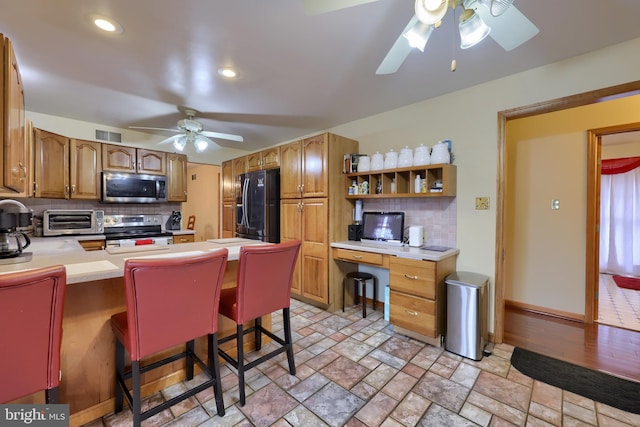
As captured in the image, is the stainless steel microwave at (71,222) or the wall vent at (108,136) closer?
the stainless steel microwave at (71,222)

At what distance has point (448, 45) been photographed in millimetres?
1998

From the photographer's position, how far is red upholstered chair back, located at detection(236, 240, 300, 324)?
1.67 metres

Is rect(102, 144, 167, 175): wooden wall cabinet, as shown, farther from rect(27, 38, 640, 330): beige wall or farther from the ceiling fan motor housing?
rect(27, 38, 640, 330): beige wall

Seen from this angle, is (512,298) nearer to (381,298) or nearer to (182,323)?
(381,298)

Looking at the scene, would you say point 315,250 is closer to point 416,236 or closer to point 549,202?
point 416,236

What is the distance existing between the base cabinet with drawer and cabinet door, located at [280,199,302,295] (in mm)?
1332

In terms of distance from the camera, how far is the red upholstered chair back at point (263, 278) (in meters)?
1.67

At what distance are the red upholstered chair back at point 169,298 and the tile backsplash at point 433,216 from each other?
2.30 m

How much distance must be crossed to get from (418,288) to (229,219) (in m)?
3.57

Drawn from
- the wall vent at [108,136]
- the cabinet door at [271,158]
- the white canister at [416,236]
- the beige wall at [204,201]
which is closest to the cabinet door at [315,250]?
the cabinet door at [271,158]

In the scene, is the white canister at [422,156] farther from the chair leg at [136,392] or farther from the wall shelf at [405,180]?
the chair leg at [136,392]

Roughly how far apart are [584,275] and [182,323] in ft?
13.0

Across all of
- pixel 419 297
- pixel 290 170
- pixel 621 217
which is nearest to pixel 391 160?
pixel 290 170
